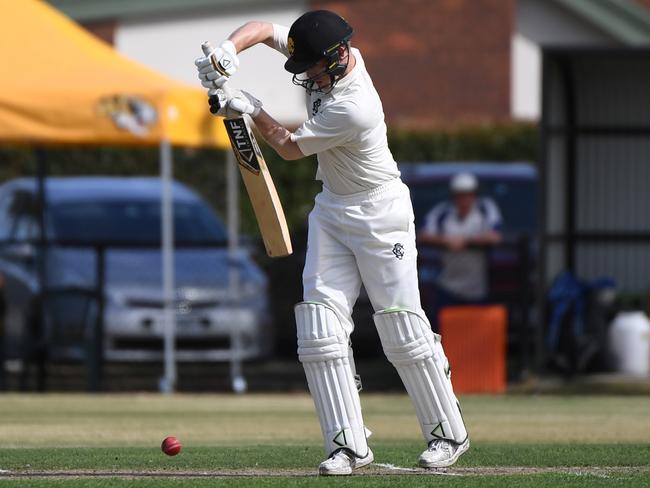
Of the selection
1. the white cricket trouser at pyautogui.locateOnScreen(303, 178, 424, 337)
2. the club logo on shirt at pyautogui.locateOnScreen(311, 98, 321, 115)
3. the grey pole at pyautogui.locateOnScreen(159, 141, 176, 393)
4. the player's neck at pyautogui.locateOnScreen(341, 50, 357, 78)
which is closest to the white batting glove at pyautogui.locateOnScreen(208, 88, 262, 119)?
the club logo on shirt at pyautogui.locateOnScreen(311, 98, 321, 115)

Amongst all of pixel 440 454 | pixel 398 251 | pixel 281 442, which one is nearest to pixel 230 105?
pixel 398 251

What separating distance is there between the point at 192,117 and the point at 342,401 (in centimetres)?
644

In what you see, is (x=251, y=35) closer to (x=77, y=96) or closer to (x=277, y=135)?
(x=277, y=135)

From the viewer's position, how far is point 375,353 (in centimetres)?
1412

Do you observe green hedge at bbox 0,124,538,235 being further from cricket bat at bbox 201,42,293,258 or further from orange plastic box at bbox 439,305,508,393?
cricket bat at bbox 201,42,293,258

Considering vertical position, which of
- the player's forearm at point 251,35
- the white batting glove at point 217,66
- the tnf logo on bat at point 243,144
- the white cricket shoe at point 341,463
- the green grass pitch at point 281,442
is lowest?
the green grass pitch at point 281,442

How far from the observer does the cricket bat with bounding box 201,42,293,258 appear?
6742mm

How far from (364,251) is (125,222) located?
8317mm

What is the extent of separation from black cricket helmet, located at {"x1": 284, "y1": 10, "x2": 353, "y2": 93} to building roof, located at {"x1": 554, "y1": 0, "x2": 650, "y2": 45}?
11.9 metres

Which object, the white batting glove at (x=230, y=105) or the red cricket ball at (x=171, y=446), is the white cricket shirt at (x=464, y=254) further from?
the white batting glove at (x=230, y=105)

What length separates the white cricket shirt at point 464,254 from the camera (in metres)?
13.5

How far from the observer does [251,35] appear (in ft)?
22.4

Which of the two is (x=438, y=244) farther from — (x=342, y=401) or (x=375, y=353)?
(x=342, y=401)

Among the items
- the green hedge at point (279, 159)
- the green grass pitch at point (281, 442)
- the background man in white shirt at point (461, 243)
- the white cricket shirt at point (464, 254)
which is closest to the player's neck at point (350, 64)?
the green grass pitch at point (281, 442)
